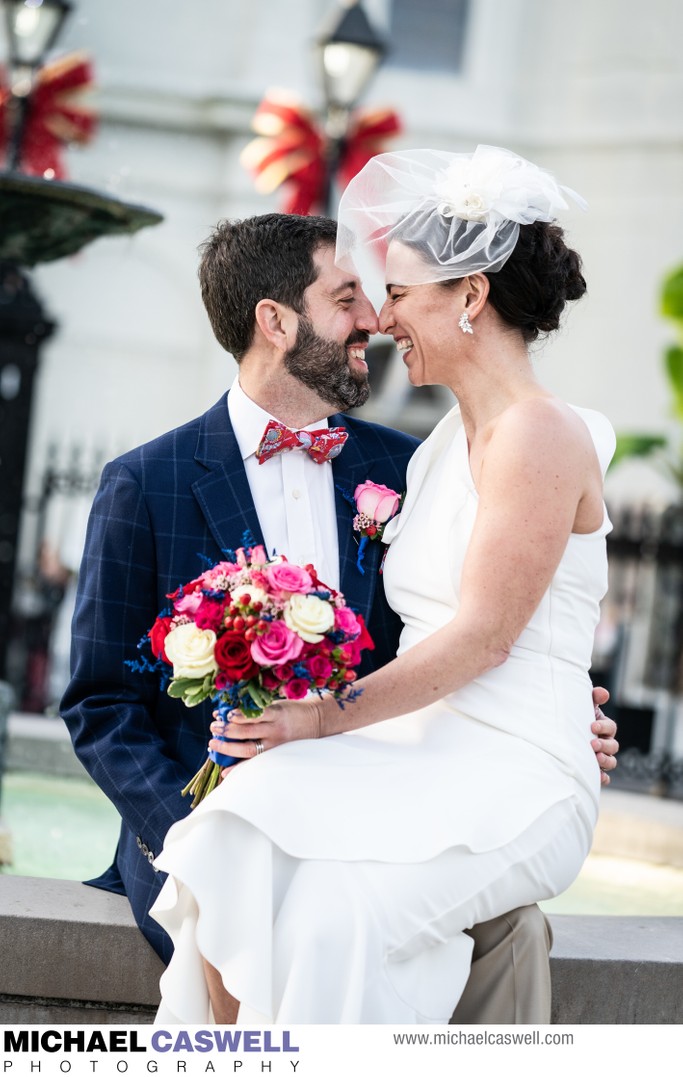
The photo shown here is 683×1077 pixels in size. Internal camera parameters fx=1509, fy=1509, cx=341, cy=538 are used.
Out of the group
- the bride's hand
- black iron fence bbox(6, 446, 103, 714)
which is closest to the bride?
the bride's hand

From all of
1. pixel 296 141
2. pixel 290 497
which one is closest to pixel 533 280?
pixel 290 497

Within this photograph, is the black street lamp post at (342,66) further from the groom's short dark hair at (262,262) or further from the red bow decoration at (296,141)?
the red bow decoration at (296,141)

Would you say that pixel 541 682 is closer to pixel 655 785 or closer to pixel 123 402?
pixel 655 785

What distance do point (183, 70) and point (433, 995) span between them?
15772mm

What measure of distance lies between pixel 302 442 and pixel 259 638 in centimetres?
106

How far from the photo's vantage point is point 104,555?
359 cm

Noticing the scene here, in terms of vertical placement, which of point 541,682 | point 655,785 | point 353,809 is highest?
point 541,682

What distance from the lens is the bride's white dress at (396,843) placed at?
2.85 metres

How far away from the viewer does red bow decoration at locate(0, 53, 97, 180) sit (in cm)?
781

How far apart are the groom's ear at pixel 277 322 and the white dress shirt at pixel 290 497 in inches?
6.8

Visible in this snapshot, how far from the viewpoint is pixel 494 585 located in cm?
315

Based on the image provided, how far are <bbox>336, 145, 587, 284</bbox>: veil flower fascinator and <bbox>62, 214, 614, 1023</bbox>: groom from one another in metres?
0.32

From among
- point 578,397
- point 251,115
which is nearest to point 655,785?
point 578,397

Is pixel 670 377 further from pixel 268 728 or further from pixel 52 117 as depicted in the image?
pixel 268 728
